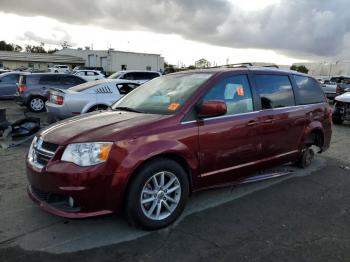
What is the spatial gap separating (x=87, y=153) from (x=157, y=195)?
0.88 m

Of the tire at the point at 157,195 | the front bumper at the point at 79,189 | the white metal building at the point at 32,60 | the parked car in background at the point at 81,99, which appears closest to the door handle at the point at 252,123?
the tire at the point at 157,195

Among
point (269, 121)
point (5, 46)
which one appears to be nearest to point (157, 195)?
point (269, 121)

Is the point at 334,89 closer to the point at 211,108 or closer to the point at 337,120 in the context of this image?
the point at 337,120

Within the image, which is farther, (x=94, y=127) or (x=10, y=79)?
(x=10, y=79)

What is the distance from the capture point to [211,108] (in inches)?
158

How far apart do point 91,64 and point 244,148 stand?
2535 inches

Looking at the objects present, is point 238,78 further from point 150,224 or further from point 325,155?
point 325,155

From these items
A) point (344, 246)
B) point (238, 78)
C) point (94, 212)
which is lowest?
point (344, 246)

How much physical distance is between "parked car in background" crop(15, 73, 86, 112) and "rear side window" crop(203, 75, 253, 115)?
11.3 meters

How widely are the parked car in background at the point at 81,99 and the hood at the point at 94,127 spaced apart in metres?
4.98

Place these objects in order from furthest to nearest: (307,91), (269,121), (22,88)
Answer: (22,88), (307,91), (269,121)

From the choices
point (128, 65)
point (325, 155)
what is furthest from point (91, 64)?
point (325, 155)

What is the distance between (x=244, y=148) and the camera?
4.62 metres

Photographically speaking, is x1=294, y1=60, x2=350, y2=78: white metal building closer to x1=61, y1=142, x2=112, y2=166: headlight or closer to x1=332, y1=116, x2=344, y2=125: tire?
x1=332, y1=116, x2=344, y2=125: tire
